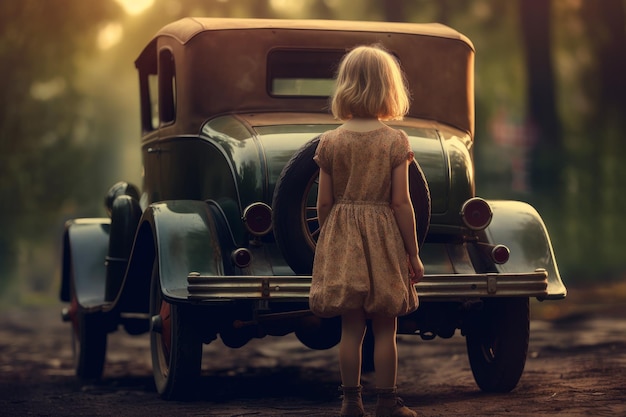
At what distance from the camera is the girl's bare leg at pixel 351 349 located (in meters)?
6.01

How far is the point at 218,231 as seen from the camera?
7562mm

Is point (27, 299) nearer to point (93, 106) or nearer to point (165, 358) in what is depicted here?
point (93, 106)

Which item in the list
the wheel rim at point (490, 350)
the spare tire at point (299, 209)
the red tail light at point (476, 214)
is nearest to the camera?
the spare tire at point (299, 209)

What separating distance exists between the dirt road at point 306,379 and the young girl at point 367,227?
0.73 metres

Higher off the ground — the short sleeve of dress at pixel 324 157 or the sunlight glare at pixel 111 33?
the short sleeve of dress at pixel 324 157

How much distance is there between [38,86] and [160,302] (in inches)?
710

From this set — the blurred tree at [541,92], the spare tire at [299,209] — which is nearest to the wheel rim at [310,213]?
the spare tire at [299,209]

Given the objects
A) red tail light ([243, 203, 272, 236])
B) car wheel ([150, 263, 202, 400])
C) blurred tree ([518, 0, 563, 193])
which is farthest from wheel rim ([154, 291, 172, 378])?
blurred tree ([518, 0, 563, 193])

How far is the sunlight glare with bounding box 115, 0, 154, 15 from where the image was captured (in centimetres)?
2531

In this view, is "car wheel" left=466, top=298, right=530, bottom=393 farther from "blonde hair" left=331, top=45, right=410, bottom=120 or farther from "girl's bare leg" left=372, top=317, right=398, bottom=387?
"blonde hair" left=331, top=45, right=410, bottom=120

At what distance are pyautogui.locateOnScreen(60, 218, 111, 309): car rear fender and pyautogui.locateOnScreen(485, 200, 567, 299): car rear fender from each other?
10.1 feet

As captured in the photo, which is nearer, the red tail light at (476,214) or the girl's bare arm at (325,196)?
the girl's bare arm at (325,196)

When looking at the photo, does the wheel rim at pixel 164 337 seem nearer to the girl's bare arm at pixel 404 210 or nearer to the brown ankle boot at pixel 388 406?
the brown ankle boot at pixel 388 406

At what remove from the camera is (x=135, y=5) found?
2648 cm
